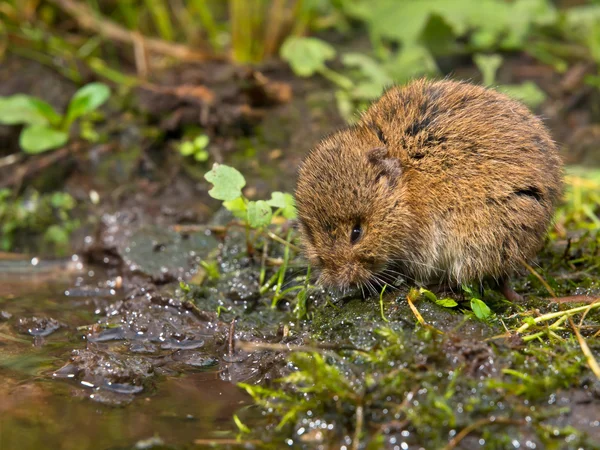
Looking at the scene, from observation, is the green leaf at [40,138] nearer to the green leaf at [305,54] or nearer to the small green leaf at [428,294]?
the green leaf at [305,54]

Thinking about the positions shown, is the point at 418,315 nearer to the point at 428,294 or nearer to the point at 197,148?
the point at 428,294

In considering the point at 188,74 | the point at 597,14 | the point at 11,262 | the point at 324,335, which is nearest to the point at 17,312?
the point at 11,262

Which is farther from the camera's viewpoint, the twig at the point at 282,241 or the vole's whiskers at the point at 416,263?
the twig at the point at 282,241

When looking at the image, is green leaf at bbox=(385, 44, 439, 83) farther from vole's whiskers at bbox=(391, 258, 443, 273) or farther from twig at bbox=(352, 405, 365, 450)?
twig at bbox=(352, 405, 365, 450)

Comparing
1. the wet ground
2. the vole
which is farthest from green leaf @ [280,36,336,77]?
the vole

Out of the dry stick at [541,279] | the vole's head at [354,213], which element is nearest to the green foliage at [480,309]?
the dry stick at [541,279]

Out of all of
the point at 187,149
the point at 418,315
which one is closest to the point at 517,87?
the point at 187,149

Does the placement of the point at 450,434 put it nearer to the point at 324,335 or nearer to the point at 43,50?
the point at 324,335
